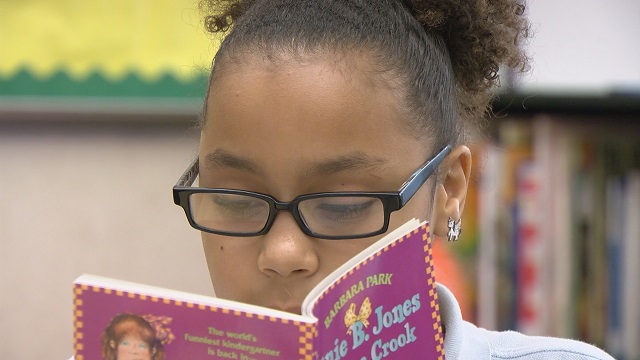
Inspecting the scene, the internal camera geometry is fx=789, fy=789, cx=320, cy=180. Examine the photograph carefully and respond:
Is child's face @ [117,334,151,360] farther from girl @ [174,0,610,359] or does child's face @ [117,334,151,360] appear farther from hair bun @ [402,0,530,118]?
hair bun @ [402,0,530,118]

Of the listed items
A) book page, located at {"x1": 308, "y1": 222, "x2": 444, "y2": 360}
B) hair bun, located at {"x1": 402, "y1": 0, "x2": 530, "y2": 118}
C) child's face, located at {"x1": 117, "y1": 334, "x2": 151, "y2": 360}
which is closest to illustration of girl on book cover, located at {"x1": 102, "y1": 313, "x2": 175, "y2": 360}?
child's face, located at {"x1": 117, "y1": 334, "x2": 151, "y2": 360}

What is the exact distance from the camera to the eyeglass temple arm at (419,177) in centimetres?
85

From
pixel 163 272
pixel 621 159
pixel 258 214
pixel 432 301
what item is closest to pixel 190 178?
pixel 258 214

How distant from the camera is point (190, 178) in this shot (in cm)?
99

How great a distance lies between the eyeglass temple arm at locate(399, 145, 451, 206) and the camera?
33.4 inches

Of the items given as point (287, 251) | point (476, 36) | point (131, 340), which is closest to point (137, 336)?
point (131, 340)

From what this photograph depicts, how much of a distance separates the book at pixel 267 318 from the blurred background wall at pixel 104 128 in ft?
3.76

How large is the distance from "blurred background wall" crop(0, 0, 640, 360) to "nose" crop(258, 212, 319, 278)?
978 millimetres

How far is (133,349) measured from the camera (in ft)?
2.09

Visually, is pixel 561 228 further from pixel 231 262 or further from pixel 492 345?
pixel 231 262

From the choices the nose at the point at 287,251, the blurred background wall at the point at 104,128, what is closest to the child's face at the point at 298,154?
the nose at the point at 287,251

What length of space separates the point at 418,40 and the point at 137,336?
542 mm

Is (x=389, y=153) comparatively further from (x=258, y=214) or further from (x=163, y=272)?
(x=163, y=272)

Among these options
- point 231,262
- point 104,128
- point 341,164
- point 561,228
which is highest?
point 104,128
